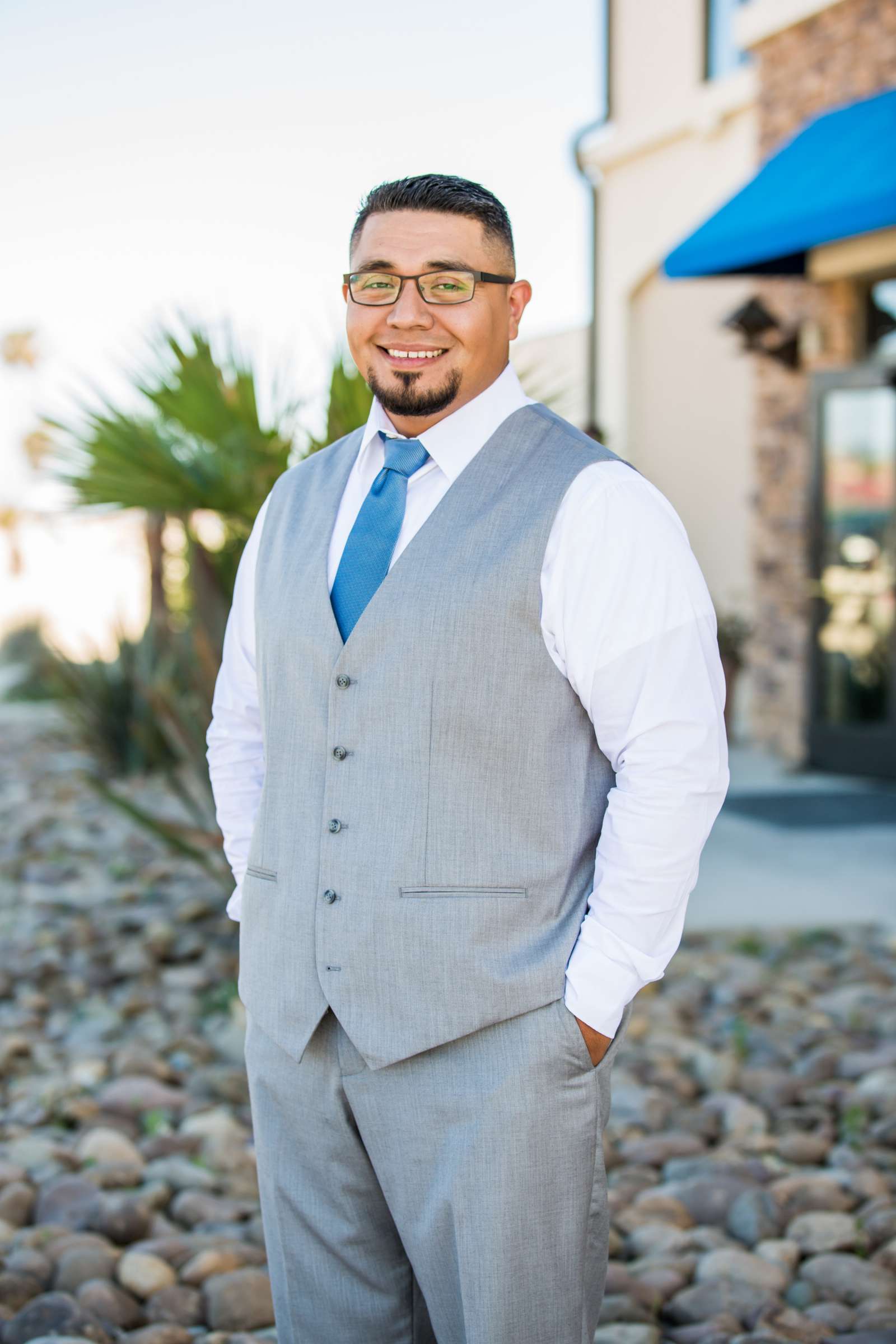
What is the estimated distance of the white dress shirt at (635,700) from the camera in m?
1.61

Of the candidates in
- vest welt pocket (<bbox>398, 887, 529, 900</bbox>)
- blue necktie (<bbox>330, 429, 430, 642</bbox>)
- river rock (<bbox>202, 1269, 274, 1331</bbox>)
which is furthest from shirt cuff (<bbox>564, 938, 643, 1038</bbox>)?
river rock (<bbox>202, 1269, 274, 1331</bbox>)

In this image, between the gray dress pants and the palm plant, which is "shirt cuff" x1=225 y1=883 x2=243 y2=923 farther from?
the palm plant

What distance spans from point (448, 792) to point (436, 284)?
2.10 feet

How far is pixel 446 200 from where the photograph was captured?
1732mm

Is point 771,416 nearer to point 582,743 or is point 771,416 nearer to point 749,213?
point 749,213

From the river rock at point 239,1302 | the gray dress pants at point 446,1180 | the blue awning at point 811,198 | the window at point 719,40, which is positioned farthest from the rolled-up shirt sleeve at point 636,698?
the window at point 719,40

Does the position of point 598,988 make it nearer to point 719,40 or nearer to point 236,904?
point 236,904

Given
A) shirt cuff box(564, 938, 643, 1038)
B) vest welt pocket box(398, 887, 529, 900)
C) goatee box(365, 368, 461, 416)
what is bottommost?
shirt cuff box(564, 938, 643, 1038)

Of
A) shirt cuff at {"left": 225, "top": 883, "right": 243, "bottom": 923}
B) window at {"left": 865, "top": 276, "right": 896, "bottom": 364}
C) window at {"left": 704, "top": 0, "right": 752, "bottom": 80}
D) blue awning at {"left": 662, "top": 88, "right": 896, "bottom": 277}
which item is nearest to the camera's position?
shirt cuff at {"left": 225, "top": 883, "right": 243, "bottom": 923}

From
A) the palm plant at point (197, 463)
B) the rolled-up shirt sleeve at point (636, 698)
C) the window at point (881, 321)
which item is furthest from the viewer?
the window at point (881, 321)

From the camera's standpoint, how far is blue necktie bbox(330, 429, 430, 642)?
1734 millimetres

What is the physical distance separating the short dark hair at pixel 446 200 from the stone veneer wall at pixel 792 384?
6.24m

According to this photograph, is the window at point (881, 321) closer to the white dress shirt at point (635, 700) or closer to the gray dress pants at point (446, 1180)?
the white dress shirt at point (635, 700)

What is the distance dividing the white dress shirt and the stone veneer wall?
6.49 m
